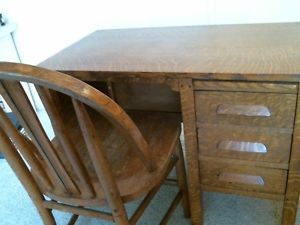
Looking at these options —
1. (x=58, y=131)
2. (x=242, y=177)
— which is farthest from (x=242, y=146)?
(x=58, y=131)

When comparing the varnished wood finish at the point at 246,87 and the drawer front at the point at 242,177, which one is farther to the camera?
the drawer front at the point at 242,177

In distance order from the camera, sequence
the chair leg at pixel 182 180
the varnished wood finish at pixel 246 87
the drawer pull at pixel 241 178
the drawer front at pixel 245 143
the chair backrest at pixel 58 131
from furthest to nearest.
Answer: the chair leg at pixel 182 180 → the drawer pull at pixel 241 178 → the drawer front at pixel 245 143 → the varnished wood finish at pixel 246 87 → the chair backrest at pixel 58 131

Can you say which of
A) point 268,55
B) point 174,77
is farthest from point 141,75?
point 268,55

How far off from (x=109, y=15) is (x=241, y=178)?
0.95m

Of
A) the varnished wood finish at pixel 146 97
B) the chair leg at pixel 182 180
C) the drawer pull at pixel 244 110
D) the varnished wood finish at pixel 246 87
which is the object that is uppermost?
the varnished wood finish at pixel 246 87

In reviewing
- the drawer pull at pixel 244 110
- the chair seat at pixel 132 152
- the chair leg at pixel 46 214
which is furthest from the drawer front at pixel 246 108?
the chair leg at pixel 46 214

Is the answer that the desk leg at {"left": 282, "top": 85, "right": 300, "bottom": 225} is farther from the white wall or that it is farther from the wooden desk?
the white wall

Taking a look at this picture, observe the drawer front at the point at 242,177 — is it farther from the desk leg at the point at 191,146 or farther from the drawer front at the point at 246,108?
the drawer front at the point at 246,108

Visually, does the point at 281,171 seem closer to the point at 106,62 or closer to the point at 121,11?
the point at 106,62

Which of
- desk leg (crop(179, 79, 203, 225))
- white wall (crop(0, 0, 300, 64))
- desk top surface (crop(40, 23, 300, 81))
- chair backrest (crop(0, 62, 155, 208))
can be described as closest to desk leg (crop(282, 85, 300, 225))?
desk top surface (crop(40, 23, 300, 81))

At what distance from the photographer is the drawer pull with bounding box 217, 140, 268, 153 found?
94 cm

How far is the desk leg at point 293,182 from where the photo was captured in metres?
0.85

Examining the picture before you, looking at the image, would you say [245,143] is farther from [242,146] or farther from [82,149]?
[82,149]

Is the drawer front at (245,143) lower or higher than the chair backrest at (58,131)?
lower
